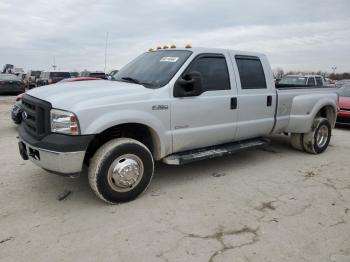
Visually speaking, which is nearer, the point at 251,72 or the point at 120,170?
the point at 120,170

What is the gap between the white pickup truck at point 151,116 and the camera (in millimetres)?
3703

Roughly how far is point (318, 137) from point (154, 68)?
3874 millimetres

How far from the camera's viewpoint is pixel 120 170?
12.9ft

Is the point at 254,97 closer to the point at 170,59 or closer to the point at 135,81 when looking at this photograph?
the point at 170,59

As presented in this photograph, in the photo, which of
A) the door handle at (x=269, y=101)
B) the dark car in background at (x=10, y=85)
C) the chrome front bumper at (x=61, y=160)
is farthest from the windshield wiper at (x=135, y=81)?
the dark car in background at (x=10, y=85)

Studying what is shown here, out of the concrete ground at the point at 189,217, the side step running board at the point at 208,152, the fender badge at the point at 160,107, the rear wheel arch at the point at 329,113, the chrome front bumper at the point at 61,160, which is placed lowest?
the concrete ground at the point at 189,217

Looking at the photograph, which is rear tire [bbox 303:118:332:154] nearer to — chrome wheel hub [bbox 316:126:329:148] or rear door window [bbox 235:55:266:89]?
chrome wheel hub [bbox 316:126:329:148]

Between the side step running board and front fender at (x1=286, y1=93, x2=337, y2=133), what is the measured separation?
844mm

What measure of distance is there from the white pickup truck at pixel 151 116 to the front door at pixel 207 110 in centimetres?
1

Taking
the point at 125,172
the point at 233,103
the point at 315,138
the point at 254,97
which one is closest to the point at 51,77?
the point at 315,138

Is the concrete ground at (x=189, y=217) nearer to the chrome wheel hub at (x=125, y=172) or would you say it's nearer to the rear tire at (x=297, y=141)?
the chrome wheel hub at (x=125, y=172)

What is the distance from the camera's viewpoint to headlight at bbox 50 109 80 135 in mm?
3604

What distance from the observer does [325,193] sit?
15.0 feet

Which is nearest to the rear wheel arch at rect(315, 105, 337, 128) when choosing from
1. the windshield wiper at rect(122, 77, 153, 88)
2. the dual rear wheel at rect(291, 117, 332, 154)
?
the dual rear wheel at rect(291, 117, 332, 154)
